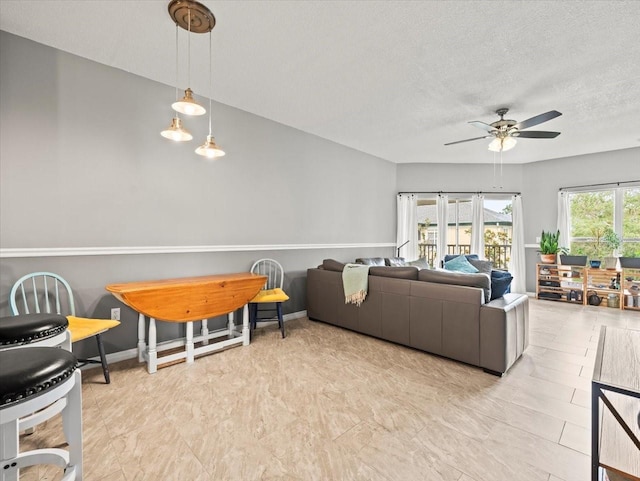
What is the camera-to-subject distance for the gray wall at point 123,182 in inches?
89.5

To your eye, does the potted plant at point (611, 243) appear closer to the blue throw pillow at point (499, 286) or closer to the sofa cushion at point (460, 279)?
the blue throw pillow at point (499, 286)

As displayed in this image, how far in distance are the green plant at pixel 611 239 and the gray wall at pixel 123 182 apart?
4.96m

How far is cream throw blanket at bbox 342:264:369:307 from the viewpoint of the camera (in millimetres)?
3203

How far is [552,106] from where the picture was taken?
10.8ft

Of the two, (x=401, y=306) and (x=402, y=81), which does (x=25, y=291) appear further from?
(x=402, y=81)

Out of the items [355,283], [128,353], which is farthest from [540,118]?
[128,353]

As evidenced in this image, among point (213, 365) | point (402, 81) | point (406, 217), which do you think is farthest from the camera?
point (406, 217)

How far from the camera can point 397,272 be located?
304 centimetres

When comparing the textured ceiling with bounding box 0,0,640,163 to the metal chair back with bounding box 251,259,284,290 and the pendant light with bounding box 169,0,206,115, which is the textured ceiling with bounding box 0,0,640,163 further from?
the metal chair back with bounding box 251,259,284,290

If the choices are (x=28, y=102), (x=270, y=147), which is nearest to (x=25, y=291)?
(x=28, y=102)

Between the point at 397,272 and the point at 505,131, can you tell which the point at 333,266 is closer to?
the point at 397,272

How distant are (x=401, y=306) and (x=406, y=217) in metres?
3.30

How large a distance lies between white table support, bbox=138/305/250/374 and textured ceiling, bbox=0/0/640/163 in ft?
7.05

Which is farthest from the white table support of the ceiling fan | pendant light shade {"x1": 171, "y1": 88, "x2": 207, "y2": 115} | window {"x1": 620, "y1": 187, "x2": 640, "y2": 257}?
window {"x1": 620, "y1": 187, "x2": 640, "y2": 257}
